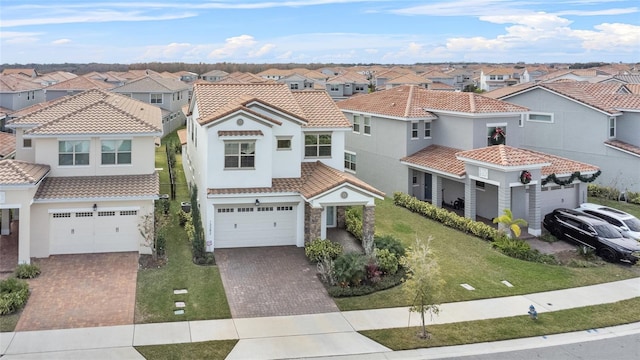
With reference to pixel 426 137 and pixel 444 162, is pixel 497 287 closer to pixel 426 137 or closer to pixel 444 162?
pixel 444 162

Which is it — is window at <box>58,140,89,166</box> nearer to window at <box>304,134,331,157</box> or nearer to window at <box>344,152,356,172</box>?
window at <box>304,134,331,157</box>

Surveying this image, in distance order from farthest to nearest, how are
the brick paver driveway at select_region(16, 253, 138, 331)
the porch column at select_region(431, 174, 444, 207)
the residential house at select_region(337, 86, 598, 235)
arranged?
the porch column at select_region(431, 174, 444, 207), the residential house at select_region(337, 86, 598, 235), the brick paver driveway at select_region(16, 253, 138, 331)

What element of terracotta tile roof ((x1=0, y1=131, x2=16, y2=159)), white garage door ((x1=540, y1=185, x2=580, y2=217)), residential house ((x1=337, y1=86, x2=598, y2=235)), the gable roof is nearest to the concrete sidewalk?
residential house ((x1=337, y1=86, x2=598, y2=235))

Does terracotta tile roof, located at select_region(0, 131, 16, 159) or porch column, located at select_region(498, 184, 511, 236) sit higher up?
terracotta tile roof, located at select_region(0, 131, 16, 159)

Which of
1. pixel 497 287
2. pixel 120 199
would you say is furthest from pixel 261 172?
pixel 497 287

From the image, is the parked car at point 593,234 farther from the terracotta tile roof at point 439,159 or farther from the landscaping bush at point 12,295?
the landscaping bush at point 12,295

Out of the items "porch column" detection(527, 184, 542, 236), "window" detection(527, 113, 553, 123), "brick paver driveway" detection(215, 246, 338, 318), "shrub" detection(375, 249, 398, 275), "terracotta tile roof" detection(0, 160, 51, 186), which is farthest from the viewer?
"window" detection(527, 113, 553, 123)
